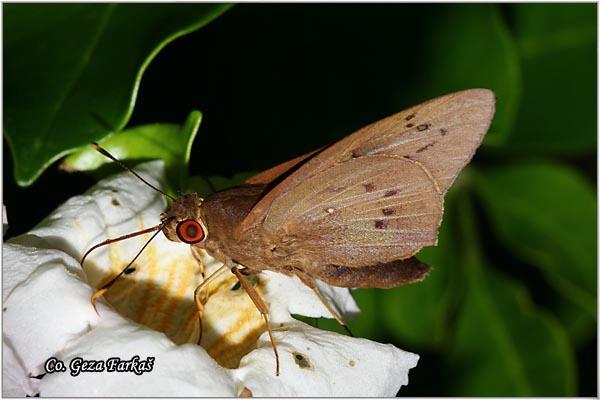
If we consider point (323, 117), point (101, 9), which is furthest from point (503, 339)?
point (101, 9)

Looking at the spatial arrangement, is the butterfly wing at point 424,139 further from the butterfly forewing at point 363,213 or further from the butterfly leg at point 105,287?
the butterfly leg at point 105,287

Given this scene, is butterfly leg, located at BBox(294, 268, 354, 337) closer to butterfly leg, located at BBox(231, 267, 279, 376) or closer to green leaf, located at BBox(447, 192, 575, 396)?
butterfly leg, located at BBox(231, 267, 279, 376)

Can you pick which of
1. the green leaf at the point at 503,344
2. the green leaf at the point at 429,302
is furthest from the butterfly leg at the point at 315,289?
the green leaf at the point at 503,344

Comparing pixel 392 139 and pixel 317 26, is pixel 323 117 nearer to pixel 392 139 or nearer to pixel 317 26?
pixel 317 26

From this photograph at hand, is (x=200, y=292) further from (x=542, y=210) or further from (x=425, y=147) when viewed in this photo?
(x=542, y=210)

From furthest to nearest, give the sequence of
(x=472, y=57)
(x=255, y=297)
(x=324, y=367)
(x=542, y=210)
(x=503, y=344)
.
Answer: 1. (x=542, y=210)
2. (x=503, y=344)
3. (x=472, y=57)
4. (x=255, y=297)
5. (x=324, y=367)

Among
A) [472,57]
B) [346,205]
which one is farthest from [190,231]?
[472,57]
